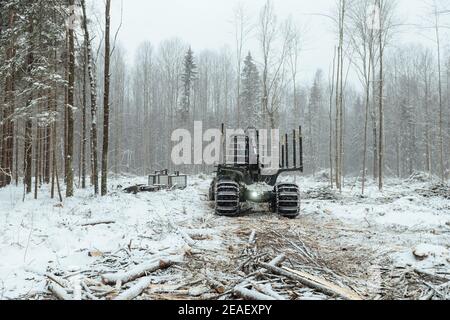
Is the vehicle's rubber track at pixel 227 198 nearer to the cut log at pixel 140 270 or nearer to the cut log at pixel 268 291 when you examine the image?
the cut log at pixel 140 270

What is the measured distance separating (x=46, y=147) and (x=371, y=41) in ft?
71.0

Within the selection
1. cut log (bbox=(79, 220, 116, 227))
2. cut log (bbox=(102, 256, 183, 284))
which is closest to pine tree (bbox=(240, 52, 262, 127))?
cut log (bbox=(79, 220, 116, 227))

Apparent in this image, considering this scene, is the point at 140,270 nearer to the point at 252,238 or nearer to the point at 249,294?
the point at 249,294

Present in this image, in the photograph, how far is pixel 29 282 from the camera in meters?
4.24

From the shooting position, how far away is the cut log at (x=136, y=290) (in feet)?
12.0

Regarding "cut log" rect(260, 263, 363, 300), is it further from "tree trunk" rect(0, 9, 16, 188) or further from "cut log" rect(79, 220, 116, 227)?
"tree trunk" rect(0, 9, 16, 188)

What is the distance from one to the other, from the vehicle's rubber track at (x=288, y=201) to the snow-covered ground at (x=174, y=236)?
0.29 metres

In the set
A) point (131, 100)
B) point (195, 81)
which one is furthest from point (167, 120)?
point (131, 100)

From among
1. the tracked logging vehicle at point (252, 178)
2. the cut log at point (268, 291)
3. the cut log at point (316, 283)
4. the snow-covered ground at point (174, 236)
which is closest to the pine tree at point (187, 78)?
the tracked logging vehicle at point (252, 178)

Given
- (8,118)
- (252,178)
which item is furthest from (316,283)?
(8,118)

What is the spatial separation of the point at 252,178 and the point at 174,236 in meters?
5.26

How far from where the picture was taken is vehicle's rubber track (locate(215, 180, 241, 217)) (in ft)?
32.0

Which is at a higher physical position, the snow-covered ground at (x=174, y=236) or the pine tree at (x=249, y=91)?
the pine tree at (x=249, y=91)

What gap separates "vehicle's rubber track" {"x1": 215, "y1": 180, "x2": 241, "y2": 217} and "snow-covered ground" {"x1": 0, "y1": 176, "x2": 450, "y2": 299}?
554mm
